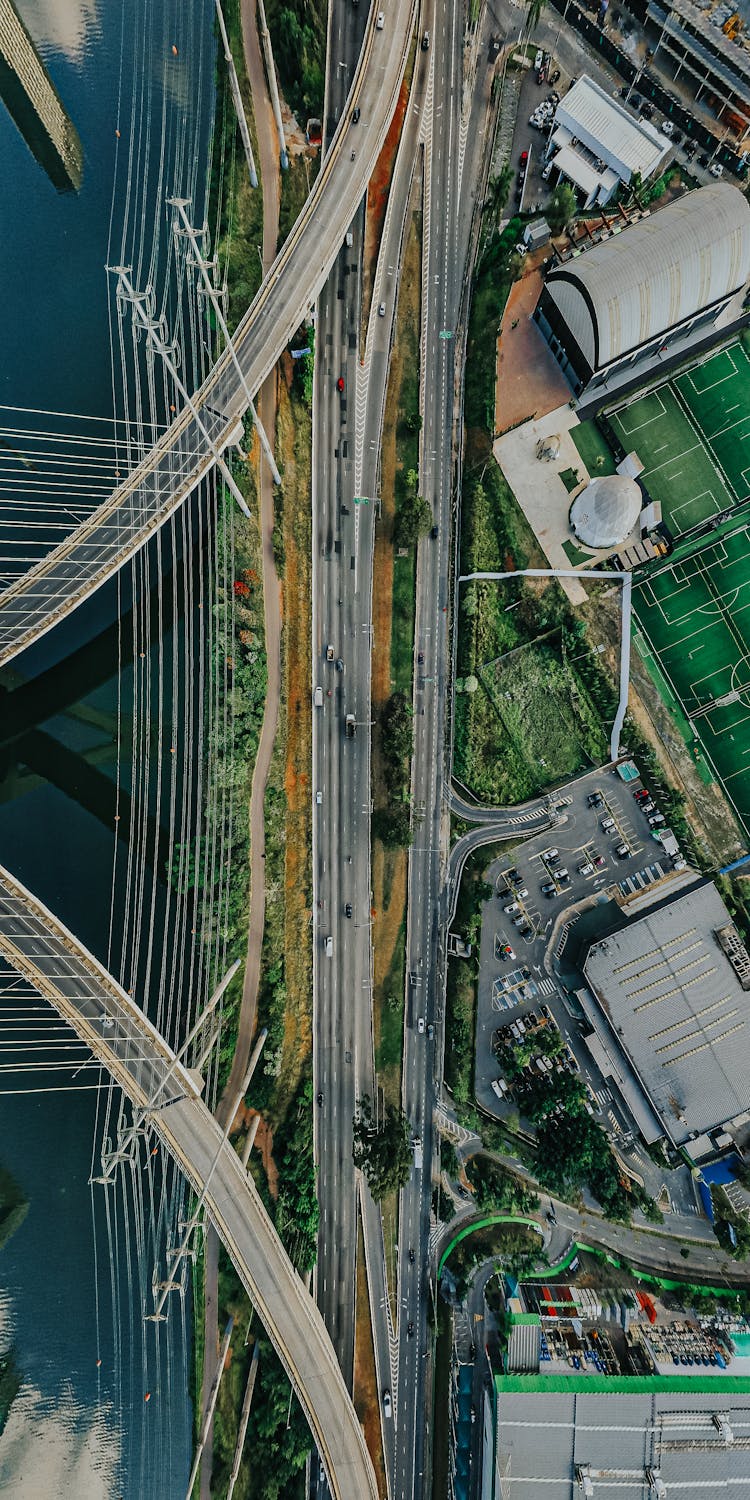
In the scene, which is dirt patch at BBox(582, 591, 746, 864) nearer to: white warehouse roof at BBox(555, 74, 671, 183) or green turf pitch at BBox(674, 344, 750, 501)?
green turf pitch at BBox(674, 344, 750, 501)

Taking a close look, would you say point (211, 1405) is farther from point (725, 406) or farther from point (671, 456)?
point (725, 406)

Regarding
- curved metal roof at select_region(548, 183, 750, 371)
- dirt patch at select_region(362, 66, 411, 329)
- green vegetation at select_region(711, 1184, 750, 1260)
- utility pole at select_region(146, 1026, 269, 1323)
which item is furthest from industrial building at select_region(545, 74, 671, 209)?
green vegetation at select_region(711, 1184, 750, 1260)

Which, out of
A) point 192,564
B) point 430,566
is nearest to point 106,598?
point 192,564

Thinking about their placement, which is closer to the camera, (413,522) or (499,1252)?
(413,522)

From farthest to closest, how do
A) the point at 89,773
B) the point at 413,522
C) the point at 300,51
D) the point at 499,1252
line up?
the point at 499,1252 < the point at 413,522 < the point at 89,773 < the point at 300,51

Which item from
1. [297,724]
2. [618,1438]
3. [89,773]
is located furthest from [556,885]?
[618,1438]

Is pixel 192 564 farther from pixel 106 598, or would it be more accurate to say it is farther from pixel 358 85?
pixel 358 85

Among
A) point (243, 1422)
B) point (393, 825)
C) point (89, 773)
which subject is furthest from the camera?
point (393, 825)
